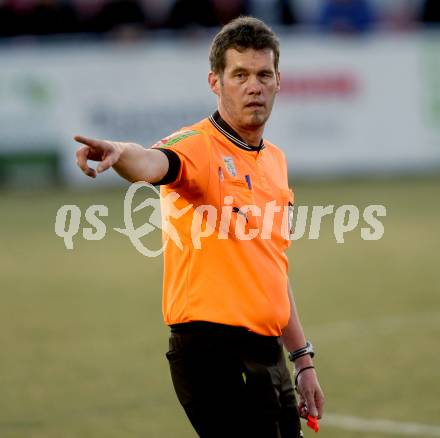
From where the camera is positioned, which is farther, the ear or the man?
the ear

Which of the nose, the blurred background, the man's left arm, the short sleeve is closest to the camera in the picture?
the short sleeve

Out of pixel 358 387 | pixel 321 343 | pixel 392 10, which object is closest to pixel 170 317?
pixel 358 387

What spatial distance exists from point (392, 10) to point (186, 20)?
581 cm

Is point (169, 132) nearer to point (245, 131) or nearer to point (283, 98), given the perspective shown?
point (283, 98)

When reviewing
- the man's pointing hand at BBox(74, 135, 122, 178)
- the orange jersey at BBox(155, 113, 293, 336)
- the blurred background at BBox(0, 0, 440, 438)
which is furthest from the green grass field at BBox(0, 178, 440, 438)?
the man's pointing hand at BBox(74, 135, 122, 178)

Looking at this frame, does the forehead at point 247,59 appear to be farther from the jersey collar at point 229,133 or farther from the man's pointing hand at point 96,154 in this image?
the man's pointing hand at point 96,154

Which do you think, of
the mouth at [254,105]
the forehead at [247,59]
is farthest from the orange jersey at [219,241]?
the forehead at [247,59]

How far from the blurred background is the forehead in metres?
4.50

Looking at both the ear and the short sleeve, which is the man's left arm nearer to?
the short sleeve

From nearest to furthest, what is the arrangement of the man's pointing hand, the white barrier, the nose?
the man's pointing hand < the nose < the white barrier

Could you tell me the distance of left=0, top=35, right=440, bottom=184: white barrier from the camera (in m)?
19.4

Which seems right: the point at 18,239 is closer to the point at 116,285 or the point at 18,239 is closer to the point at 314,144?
the point at 116,285

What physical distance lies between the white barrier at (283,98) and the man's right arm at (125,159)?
15.1 meters

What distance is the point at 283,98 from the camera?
2022 cm
